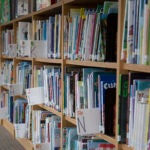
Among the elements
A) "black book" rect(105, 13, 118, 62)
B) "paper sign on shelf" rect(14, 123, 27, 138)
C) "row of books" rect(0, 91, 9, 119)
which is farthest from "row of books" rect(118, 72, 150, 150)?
"row of books" rect(0, 91, 9, 119)

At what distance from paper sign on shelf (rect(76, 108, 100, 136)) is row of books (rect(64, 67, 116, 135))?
0.03 m

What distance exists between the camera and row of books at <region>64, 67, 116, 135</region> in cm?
172

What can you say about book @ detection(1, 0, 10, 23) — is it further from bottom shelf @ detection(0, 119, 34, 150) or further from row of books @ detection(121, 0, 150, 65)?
row of books @ detection(121, 0, 150, 65)

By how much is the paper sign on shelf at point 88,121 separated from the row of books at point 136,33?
0.41m

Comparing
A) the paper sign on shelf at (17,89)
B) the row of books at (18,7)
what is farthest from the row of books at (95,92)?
the paper sign on shelf at (17,89)

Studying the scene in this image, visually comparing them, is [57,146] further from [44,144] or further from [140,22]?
[140,22]

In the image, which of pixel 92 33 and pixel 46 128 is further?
pixel 46 128

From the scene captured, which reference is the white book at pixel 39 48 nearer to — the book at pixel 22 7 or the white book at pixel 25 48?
the white book at pixel 25 48

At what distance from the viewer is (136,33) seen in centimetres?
142

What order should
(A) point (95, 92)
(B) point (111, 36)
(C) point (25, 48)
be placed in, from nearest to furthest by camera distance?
(B) point (111, 36) < (A) point (95, 92) < (C) point (25, 48)

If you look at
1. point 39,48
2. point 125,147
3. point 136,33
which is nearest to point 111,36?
point 136,33

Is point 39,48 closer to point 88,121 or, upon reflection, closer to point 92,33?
point 92,33

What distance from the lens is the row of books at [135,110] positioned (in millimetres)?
1354

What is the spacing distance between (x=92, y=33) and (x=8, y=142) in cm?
209
